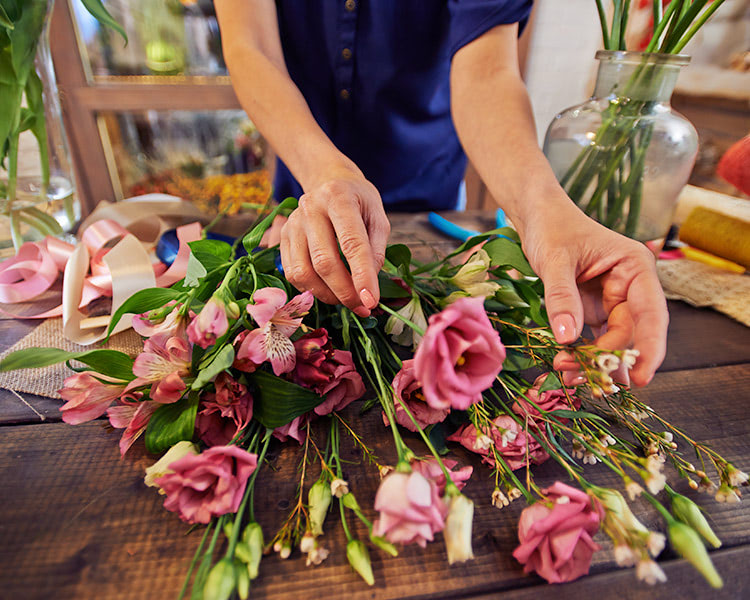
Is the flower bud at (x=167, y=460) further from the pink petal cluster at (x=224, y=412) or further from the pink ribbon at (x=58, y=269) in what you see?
the pink ribbon at (x=58, y=269)

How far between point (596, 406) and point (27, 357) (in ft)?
1.48

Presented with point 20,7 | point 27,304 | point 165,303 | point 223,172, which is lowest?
point 223,172

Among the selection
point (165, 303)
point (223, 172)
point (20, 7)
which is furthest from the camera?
point (223, 172)

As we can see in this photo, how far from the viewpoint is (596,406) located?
1.36 feet

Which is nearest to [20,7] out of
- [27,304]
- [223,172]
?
[27,304]

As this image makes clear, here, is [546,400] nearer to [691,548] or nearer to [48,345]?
[691,548]

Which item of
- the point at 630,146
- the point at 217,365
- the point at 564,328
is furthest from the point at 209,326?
the point at 630,146

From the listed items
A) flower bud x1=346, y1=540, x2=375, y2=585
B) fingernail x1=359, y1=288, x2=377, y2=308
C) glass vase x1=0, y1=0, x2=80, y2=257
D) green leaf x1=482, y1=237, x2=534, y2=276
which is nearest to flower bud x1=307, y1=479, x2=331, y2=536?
flower bud x1=346, y1=540, x2=375, y2=585

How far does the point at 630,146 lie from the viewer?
531 millimetres

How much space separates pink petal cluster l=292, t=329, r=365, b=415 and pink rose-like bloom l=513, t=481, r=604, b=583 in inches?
6.3

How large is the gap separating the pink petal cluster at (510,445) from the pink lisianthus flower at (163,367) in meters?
0.21

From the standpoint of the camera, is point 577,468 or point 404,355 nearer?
point 577,468

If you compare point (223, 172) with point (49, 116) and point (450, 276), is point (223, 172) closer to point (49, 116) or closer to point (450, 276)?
point (49, 116)

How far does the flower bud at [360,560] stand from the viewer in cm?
26
